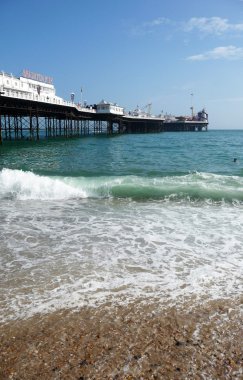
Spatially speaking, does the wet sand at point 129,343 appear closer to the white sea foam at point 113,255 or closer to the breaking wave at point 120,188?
the white sea foam at point 113,255

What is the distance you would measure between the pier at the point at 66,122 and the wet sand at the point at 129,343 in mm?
31415

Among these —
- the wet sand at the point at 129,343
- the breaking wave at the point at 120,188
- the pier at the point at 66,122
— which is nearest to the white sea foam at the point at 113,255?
the wet sand at the point at 129,343

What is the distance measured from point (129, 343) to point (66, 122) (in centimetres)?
5017

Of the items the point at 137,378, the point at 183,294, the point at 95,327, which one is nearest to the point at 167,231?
the point at 183,294

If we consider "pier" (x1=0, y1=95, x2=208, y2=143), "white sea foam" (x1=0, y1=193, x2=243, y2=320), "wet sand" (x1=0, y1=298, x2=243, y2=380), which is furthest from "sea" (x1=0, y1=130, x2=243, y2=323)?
"pier" (x1=0, y1=95, x2=208, y2=143)

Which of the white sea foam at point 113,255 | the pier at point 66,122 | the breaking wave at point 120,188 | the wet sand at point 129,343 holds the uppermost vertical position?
the pier at point 66,122

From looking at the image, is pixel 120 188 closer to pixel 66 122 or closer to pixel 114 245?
pixel 114 245

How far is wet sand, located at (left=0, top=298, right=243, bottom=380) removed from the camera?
301 cm

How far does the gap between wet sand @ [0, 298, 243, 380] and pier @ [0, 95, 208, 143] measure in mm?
31415

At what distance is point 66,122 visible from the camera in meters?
51.3

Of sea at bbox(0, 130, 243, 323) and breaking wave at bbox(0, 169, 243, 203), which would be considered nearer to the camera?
sea at bbox(0, 130, 243, 323)

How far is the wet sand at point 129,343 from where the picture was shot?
9.89 feet

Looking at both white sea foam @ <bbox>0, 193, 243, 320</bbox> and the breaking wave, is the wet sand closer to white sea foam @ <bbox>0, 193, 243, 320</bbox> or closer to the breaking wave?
white sea foam @ <bbox>0, 193, 243, 320</bbox>

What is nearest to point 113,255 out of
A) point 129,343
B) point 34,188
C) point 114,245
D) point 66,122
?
point 114,245
